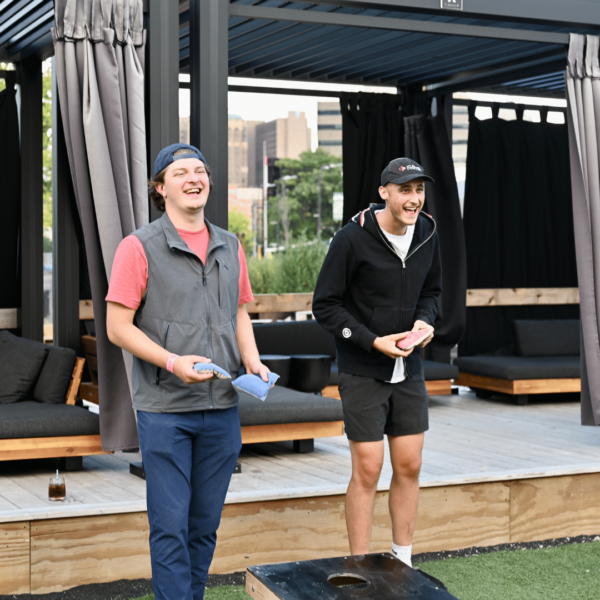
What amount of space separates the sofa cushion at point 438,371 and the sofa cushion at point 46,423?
3.36 metres

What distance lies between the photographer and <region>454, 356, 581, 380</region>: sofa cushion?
25.6 feet

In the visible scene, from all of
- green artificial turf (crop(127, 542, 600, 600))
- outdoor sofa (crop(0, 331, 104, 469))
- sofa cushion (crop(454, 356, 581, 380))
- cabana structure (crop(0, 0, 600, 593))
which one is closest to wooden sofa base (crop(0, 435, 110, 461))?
outdoor sofa (crop(0, 331, 104, 469))

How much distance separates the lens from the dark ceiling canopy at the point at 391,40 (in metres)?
5.43

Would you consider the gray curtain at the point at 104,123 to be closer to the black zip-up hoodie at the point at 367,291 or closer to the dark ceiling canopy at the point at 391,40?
the dark ceiling canopy at the point at 391,40

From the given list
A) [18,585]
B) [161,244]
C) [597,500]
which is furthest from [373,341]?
[597,500]

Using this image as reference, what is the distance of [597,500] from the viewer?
5059 millimetres

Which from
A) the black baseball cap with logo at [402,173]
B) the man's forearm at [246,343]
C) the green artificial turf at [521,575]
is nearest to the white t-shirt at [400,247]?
the black baseball cap with logo at [402,173]

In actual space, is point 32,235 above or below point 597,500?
Result: above

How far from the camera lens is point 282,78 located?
8.20 metres

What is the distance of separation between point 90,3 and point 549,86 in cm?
528

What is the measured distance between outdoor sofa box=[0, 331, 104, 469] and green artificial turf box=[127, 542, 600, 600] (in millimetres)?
1342

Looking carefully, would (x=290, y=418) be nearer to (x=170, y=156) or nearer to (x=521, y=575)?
(x=521, y=575)

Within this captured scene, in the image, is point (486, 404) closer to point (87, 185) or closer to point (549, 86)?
point (549, 86)

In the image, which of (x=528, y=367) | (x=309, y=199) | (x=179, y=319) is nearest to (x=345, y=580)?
(x=179, y=319)
